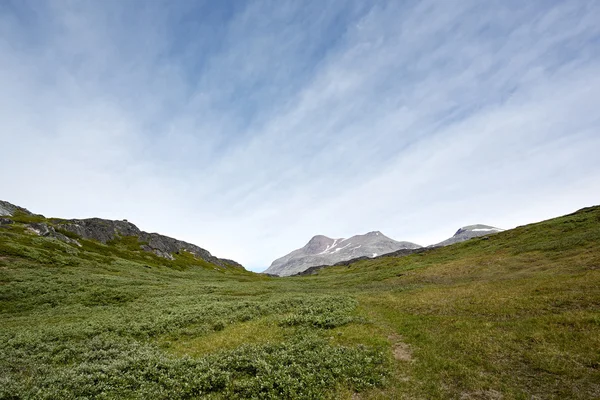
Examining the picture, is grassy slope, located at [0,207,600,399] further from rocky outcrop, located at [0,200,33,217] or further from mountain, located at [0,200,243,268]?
rocky outcrop, located at [0,200,33,217]

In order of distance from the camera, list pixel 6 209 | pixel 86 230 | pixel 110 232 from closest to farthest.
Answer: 1. pixel 86 230
2. pixel 6 209
3. pixel 110 232

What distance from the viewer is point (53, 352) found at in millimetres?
21953

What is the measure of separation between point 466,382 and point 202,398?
13.1 m

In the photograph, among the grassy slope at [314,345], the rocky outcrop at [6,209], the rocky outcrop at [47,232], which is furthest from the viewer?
the rocky outcrop at [6,209]

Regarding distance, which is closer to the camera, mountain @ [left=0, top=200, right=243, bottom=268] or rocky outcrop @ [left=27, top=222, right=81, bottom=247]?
rocky outcrop @ [left=27, top=222, right=81, bottom=247]

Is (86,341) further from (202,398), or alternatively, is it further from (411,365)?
(411,365)

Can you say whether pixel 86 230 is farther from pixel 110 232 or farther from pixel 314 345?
pixel 314 345

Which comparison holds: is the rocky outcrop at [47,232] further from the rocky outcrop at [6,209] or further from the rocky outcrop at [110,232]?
the rocky outcrop at [6,209]

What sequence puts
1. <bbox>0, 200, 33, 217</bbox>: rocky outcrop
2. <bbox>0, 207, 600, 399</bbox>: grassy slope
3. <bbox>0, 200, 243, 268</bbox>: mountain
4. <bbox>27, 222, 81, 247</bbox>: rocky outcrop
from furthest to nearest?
<bbox>0, 200, 33, 217</bbox>: rocky outcrop < <bbox>0, 200, 243, 268</bbox>: mountain < <bbox>27, 222, 81, 247</bbox>: rocky outcrop < <bbox>0, 207, 600, 399</bbox>: grassy slope

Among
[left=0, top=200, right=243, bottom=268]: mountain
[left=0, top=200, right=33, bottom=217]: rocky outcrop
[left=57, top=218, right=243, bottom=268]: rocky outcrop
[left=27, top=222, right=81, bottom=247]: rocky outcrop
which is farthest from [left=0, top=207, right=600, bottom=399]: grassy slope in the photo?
[left=0, top=200, right=33, bottom=217]: rocky outcrop

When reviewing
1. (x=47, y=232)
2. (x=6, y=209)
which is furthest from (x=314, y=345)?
(x=6, y=209)

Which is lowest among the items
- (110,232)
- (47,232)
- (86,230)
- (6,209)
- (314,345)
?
(314,345)

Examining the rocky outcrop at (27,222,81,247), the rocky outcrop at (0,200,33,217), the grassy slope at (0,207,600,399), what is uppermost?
the rocky outcrop at (0,200,33,217)

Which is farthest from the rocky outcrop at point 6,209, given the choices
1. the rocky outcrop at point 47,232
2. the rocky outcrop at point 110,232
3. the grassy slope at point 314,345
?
the grassy slope at point 314,345
